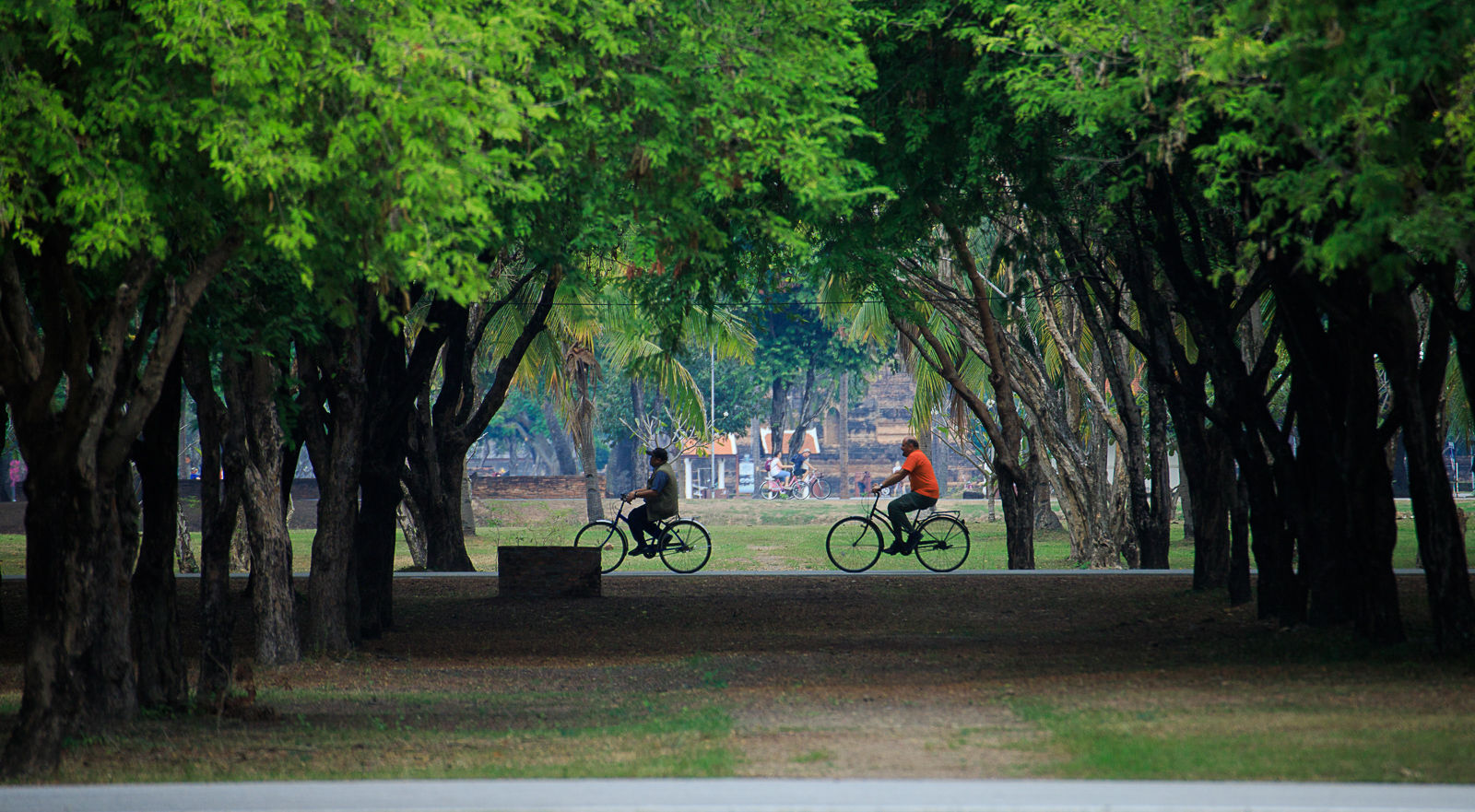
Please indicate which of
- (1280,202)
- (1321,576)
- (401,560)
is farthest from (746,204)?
(401,560)

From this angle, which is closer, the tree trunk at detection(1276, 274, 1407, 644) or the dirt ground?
the dirt ground

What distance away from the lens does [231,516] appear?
36.1 feet

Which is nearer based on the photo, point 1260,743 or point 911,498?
point 1260,743

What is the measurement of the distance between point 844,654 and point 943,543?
722 centimetres

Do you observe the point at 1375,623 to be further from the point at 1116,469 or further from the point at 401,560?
the point at 401,560

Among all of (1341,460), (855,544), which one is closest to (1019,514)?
(855,544)

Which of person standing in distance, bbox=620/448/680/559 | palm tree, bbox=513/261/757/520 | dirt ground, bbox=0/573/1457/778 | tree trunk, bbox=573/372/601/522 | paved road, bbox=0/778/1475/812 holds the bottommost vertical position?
dirt ground, bbox=0/573/1457/778

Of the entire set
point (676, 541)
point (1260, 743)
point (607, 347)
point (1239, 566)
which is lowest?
point (1260, 743)

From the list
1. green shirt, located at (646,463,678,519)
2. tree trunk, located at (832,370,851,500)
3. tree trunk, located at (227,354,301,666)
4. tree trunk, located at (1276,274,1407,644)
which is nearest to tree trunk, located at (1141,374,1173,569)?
tree trunk, located at (1276,274,1407,644)

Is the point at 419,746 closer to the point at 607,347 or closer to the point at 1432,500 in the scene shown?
the point at 1432,500

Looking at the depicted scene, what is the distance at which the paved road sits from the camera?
249 inches

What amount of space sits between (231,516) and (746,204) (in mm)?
5018

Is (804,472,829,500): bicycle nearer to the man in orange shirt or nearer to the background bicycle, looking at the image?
the background bicycle

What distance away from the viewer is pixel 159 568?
10.5 metres
